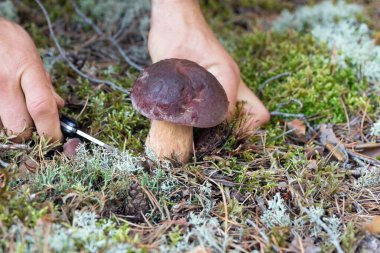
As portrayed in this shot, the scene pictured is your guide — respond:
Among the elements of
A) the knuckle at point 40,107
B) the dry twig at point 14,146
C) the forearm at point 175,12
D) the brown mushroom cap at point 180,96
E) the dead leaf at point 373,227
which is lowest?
the dry twig at point 14,146

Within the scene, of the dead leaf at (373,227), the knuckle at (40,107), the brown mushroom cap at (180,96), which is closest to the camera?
the dead leaf at (373,227)

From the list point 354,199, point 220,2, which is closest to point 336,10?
point 220,2

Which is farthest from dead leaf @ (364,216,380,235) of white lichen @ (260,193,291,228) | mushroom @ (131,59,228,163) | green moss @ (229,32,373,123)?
green moss @ (229,32,373,123)

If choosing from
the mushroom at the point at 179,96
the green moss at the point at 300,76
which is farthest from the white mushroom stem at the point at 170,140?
the green moss at the point at 300,76

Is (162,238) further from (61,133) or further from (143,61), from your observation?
(143,61)

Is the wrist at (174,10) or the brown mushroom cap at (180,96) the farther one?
the wrist at (174,10)

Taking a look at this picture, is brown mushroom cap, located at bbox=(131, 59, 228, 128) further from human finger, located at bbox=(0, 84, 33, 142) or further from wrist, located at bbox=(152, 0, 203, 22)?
wrist, located at bbox=(152, 0, 203, 22)

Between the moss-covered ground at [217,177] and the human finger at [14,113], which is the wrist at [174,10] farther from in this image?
the human finger at [14,113]
